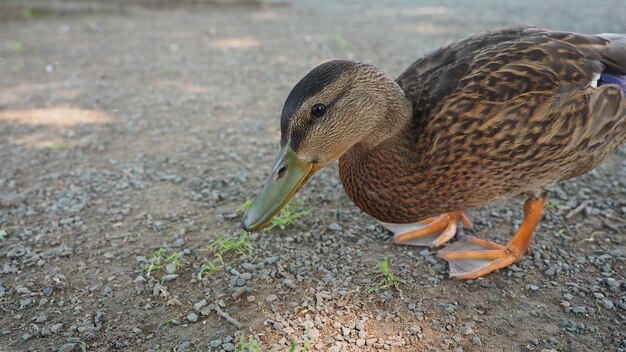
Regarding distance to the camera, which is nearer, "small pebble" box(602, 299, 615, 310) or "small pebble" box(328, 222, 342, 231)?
"small pebble" box(602, 299, 615, 310)

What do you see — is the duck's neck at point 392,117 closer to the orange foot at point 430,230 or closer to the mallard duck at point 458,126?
the mallard duck at point 458,126

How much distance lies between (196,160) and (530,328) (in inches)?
108

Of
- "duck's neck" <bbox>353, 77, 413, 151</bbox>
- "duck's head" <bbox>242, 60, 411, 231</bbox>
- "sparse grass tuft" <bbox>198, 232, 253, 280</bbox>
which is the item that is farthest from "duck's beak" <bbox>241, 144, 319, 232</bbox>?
"sparse grass tuft" <bbox>198, 232, 253, 280</bbox>

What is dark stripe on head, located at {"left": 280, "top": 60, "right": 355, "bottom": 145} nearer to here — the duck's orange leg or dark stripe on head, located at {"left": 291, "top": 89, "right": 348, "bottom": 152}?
dark stripe on head, located at {"left": 291, "top": 89, "right": 348, "bottom": 152}

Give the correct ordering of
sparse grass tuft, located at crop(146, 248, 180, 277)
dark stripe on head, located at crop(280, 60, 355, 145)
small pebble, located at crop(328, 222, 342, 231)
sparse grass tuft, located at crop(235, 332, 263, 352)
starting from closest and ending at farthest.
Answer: sparse grass tuft, located at crop(235, 332, 263, 352) → dark stripe on head, located at crop(280, 60, 355, 145) → sparse grass tuft, located at crop(146, 248, 180, 277) → small pebble, located at crop(328, 222, 342, 231)

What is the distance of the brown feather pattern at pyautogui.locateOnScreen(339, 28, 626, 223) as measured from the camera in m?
2.28

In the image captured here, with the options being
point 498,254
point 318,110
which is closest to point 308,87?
point 318,110

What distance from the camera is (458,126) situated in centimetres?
228

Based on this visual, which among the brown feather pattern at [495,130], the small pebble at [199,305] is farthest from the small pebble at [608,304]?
the small pebble at [199,305]

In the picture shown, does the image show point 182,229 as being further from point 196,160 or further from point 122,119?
point 122,119

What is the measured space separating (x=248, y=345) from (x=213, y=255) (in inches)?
31.6

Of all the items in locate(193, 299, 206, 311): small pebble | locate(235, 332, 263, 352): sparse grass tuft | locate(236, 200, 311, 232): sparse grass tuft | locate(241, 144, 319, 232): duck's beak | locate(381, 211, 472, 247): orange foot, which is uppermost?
locate(241, 144, 319, 232): duck's beak

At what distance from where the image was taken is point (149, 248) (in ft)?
9.18

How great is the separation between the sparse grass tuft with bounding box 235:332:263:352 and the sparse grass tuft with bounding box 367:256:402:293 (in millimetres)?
672
